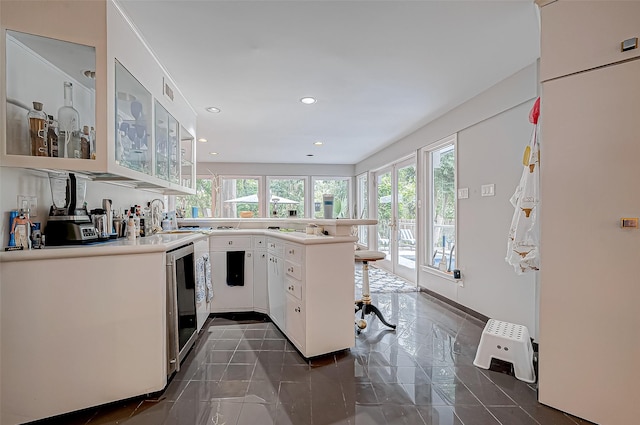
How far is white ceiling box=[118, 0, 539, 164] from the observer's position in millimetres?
1899

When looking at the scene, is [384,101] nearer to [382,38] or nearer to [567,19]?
[382,38]

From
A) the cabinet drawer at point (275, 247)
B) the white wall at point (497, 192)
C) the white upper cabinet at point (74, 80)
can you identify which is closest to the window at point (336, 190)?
the white wall at point (497, 192)

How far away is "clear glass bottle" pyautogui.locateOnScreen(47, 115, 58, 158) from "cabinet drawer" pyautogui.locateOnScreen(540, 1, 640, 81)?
9.51 feet

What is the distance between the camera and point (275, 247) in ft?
9.84

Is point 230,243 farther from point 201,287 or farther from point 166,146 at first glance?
point 166,146

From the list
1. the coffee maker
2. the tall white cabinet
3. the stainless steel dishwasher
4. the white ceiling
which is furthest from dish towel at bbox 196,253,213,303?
the tall white cabinet

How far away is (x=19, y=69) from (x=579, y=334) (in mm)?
3493

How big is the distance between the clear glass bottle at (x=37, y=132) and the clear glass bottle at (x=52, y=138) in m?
0.02

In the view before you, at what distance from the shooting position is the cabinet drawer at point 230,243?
11.1ft

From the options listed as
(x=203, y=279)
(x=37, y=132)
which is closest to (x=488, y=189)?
(x=203, y=279)

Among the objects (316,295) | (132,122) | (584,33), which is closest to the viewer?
(584,33)

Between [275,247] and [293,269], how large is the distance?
0.53 meters

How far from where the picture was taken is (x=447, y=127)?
3855 mm

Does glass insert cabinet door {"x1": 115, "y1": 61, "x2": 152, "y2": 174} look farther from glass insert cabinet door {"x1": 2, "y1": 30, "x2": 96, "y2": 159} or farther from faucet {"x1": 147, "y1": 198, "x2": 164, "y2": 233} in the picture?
faucet {"x1": 147, "y1": 198, "x2": 164, "y2": 233}
